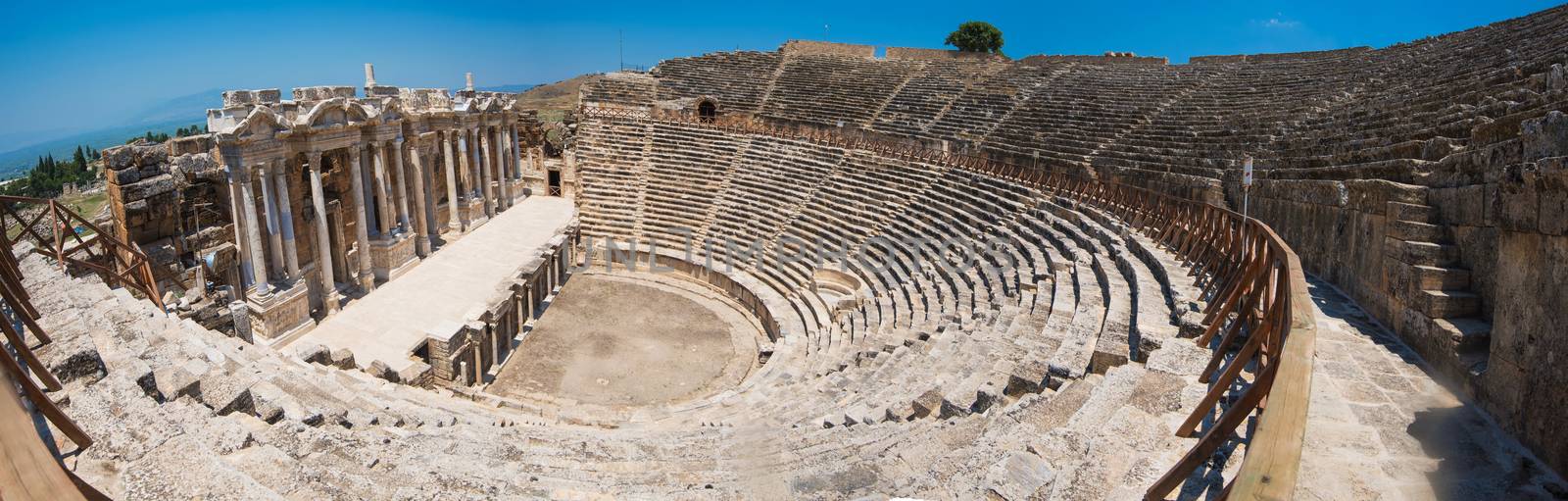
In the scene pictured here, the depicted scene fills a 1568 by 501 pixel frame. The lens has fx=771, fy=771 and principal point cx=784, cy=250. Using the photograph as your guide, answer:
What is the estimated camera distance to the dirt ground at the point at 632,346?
49.9 ft

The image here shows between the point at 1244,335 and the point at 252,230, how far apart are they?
16.0 m

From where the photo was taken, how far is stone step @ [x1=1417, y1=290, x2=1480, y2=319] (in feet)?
20.3

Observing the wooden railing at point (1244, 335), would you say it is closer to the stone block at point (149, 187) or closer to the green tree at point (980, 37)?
the stone block at point (149, 187)

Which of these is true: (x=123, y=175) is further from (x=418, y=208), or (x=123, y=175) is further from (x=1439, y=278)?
(x=1439, y=278)

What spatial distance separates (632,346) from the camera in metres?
17.4

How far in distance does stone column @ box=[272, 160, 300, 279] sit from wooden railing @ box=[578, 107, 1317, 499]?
16.0 metres

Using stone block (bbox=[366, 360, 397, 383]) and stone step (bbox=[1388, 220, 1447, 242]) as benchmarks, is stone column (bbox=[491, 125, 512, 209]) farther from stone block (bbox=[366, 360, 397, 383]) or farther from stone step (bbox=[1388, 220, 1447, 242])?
stone step (bbox=[1388, 220, 1447, 242])

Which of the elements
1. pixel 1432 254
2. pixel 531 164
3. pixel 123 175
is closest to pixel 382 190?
pixel 123 175

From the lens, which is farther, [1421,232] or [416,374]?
[416,374]

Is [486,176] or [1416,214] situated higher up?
[1416,214]

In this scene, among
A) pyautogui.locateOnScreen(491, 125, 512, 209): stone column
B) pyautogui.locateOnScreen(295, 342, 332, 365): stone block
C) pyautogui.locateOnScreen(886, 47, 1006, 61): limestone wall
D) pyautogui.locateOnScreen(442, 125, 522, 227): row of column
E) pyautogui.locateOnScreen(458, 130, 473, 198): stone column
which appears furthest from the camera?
pyautogui.locateOnScreen(886, 47, 1006, 61): limestone wall

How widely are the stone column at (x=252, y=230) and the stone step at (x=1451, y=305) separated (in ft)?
55.7

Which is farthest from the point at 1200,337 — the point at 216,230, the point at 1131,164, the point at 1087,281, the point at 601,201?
the point at 601,201

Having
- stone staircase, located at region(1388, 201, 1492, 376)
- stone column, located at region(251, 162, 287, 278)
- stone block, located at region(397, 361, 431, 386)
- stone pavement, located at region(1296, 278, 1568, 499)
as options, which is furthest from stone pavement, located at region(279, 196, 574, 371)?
stone staircase, located at region(1388, 201, 1492, 376)
